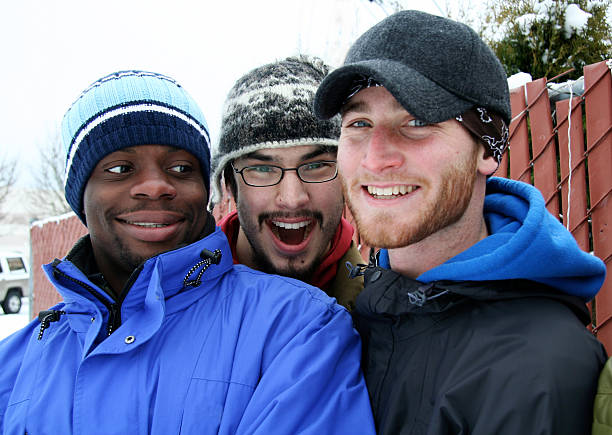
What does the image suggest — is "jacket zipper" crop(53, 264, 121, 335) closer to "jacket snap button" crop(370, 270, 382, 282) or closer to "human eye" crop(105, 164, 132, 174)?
"human eye" crop(105, 164, 132, 174)

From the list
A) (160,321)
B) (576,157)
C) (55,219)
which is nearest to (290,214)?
(160,321)

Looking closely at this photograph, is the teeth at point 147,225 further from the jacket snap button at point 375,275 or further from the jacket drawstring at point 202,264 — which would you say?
the jacket snap button at point 375,275

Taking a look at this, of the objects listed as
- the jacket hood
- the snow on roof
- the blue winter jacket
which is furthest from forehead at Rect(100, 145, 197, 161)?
the snow on roof

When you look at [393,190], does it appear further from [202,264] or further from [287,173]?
[287,173]

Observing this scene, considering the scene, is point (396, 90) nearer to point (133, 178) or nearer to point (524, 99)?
point (133, 178)

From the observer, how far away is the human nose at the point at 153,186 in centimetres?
153

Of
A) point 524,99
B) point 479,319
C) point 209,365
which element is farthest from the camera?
point 524,99

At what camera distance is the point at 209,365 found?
1271 mm

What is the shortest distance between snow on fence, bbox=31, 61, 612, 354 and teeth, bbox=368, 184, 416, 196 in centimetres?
195

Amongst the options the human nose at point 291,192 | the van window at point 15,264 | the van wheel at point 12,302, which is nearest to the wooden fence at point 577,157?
the human nose at point 291,192

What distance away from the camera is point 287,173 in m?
2.15

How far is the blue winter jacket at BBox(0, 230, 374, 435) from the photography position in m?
1.17

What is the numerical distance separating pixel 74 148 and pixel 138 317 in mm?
689

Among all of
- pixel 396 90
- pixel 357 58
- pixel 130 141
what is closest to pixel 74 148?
pixel 130 141
